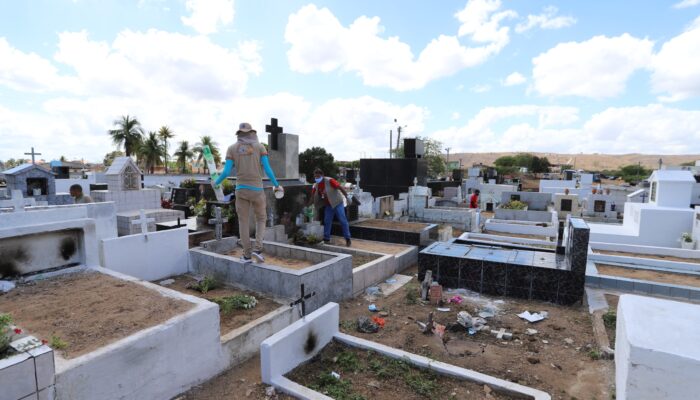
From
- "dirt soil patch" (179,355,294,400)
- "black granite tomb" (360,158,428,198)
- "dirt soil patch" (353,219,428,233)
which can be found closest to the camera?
"dirt soil patch" (179,355,294,400)

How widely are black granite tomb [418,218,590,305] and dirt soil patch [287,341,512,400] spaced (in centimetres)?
344

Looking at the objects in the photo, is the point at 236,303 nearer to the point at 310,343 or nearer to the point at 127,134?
the point at 310,343

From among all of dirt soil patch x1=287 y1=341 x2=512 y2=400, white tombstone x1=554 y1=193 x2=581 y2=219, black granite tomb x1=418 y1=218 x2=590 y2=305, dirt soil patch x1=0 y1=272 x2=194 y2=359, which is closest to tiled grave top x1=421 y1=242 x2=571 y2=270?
black granite tomb x1=418 y1=218 x2=590 y2=305

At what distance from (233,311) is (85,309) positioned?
167 centimetres

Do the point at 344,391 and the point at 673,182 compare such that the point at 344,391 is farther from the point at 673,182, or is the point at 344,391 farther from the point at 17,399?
the point at 673,182

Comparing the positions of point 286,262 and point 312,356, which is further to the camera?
point 286,262

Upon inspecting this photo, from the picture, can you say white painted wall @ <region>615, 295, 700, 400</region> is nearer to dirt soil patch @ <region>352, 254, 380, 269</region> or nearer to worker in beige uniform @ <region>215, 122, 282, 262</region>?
worker in beige uniform @ <region>215, 122, 282, 262</region>

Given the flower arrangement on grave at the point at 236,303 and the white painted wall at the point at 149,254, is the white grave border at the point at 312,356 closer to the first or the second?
the flower arrangement on grave at the point at 236,303

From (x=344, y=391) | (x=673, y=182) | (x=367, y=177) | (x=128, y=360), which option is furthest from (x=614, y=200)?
(x=128, y=360)

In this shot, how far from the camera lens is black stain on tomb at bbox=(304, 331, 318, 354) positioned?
13.2ft

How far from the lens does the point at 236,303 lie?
515 cm

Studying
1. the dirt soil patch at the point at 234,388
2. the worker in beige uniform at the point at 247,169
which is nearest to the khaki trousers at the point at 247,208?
the worker in beige uniform at the point at 247,169

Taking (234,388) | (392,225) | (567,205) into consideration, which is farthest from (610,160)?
(234,388)

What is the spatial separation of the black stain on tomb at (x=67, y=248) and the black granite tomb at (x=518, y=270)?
5.64 meters
